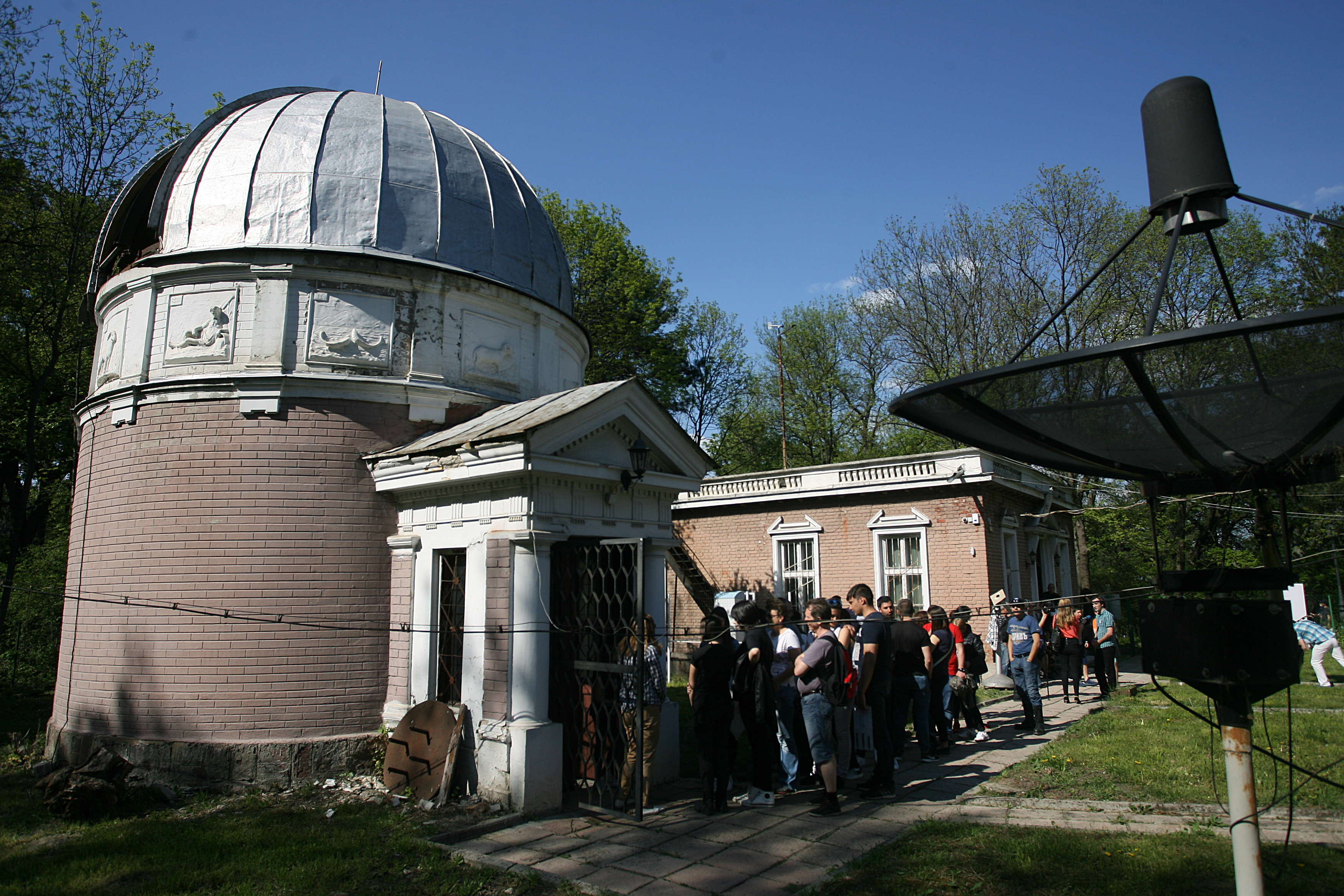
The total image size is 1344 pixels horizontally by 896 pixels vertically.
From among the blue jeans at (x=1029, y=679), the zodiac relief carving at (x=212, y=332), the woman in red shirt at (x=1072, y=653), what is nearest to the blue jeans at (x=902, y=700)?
the blue jeans at (x=1029, y=679)

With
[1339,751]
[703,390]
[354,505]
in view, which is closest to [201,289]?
[354,505]

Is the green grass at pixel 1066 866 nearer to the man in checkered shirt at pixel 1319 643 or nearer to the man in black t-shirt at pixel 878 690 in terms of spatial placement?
the man in black t-shirt at pixel 878 690

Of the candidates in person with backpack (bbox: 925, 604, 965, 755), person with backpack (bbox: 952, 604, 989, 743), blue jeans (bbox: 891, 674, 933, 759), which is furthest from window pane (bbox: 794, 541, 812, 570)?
blue jeans (bbox: 891, 674, 933, 759)

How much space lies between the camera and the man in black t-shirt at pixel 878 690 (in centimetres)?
734

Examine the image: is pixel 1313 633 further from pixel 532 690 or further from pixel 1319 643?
pixel 532 690

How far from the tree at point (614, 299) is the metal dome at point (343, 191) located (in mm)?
14184

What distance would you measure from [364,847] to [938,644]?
21.0 ft

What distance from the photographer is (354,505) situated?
9.09 m

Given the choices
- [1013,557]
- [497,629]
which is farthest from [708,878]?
[1013,557]

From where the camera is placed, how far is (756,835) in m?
6.39

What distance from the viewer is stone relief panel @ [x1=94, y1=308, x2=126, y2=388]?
992 centimetres

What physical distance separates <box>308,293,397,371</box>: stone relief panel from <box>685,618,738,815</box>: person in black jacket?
5.15 meters

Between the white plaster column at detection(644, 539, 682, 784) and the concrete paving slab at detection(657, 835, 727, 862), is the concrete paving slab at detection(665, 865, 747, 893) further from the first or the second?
the white plaster column at detection(644, 539, 682, 784)

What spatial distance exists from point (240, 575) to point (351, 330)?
9.78ft
